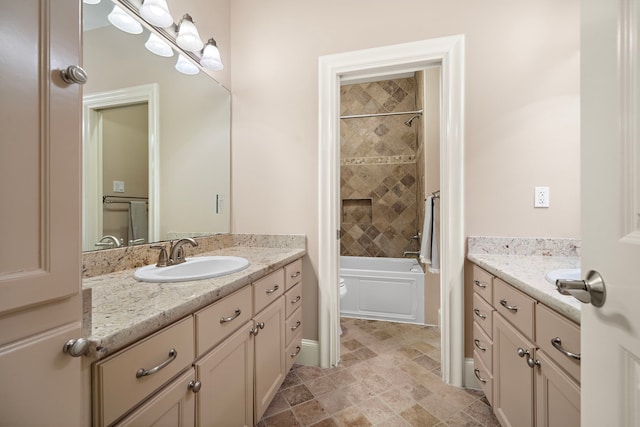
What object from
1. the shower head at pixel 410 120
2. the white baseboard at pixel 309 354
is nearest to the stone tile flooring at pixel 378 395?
the white baseboard at pixel 309 354

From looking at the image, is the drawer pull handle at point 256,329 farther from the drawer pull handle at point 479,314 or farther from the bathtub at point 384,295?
the bathtub at point 384,295

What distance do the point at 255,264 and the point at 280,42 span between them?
1617 mm

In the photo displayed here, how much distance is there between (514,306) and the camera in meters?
1.08

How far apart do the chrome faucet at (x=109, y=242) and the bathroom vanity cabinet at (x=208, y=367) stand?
62 centimetres

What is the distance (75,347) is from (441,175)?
1773 millimetres

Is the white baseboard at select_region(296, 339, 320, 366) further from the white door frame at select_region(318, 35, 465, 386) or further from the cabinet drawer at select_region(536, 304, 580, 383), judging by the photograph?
the cabinet drawer at select_region(536, 304, 580, 383)

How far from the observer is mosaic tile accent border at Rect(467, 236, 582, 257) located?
4.94ft

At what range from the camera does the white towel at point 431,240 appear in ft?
7.36

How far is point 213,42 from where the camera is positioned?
66.0 inches

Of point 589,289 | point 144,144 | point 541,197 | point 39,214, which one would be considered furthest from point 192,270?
point 541,197

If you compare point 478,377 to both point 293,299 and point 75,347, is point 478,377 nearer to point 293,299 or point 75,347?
point 293,299

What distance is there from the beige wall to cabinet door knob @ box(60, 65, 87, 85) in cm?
142

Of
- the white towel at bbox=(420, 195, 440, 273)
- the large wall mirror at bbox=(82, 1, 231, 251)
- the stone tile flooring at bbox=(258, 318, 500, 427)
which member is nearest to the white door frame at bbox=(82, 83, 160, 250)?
the large wall mirror at bbox=(82, 1, 231, 251)

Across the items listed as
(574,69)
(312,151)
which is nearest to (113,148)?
(312,151)
